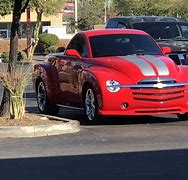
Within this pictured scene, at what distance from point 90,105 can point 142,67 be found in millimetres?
1309

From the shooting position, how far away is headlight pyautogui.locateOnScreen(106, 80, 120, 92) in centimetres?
1173

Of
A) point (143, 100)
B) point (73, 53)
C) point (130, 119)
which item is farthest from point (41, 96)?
point (143, 100)

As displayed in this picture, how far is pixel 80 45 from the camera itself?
535 inches

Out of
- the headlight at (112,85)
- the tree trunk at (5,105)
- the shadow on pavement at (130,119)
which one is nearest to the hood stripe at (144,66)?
the headlight at (112,85)

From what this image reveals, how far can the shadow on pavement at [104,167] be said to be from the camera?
25.0 feet

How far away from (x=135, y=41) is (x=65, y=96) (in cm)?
188

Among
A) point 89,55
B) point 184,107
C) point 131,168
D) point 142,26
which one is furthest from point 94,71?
point 142,26

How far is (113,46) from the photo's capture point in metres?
13.1

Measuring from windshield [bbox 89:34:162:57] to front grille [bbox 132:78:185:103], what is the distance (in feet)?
4.27

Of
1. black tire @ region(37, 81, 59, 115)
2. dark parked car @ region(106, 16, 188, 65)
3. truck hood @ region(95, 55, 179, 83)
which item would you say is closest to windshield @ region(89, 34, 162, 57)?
truck hood @ region(95, 55, 179, 83)

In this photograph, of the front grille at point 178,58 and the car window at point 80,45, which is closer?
the car window at point 80,45

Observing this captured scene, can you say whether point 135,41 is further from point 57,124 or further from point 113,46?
point 57,124

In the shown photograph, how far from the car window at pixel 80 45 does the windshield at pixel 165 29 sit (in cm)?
494

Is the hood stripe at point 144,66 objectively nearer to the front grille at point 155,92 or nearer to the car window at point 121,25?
the front grille at point 155,92
